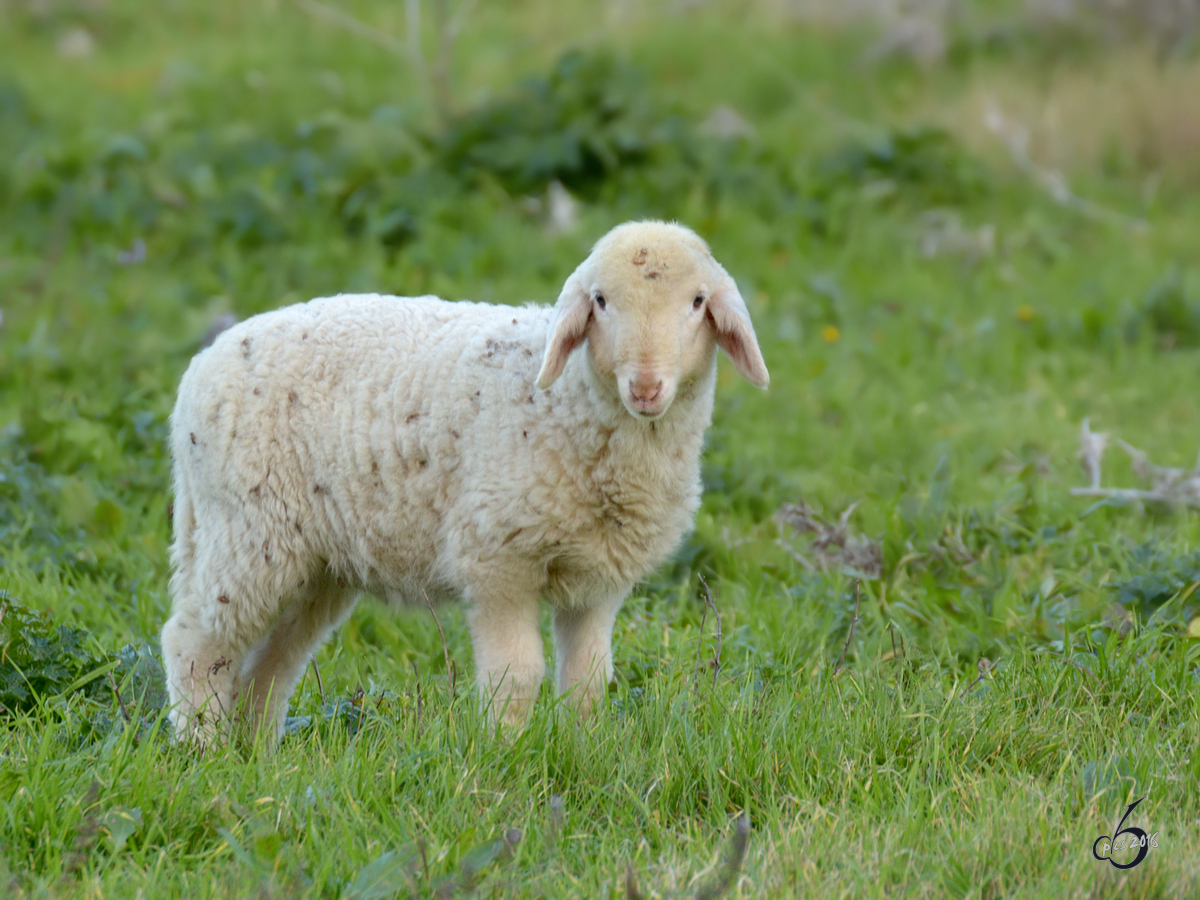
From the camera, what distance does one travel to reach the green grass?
259cm

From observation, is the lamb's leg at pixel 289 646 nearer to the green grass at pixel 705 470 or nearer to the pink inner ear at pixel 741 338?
the green grass at pixel 705 470

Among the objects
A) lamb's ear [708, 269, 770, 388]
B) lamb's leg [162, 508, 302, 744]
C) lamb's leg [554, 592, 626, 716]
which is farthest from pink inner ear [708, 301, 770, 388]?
lamb's leg [162, 508, 302, 744]

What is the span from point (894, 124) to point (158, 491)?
622 cm

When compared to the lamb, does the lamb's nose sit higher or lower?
higher

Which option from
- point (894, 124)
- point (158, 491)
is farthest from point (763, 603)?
point (894, 124)

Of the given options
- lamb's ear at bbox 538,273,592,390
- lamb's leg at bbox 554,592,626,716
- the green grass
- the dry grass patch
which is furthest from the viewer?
the dry grass patch

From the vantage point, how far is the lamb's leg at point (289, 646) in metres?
3.51

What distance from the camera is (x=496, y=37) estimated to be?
11031mm

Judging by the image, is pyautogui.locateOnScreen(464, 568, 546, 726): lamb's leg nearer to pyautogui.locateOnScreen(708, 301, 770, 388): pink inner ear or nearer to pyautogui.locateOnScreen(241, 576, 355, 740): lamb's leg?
pyautogui.locateOnScreen(241, 576, 355, 740): lamb's leg

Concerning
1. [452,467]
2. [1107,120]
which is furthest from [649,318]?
[1107,120]

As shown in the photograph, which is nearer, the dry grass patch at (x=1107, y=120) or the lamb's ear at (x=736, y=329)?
the lamb's ear at (x=736, y=329)

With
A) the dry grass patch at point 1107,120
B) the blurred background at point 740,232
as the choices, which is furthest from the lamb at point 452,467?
the dry grass patch at point 1107,120

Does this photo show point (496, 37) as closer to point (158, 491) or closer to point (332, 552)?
point (158, 491)

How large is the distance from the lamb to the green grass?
19 centimetres
